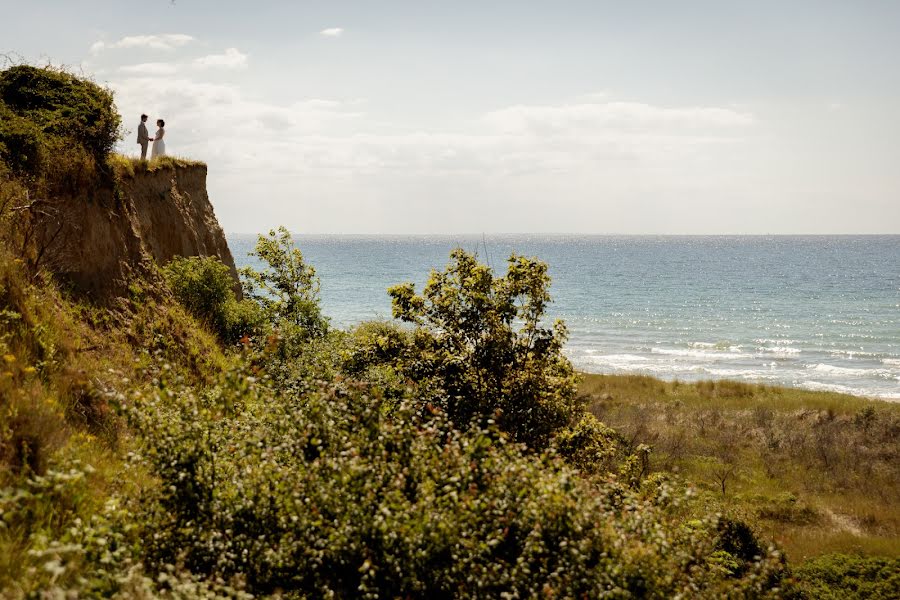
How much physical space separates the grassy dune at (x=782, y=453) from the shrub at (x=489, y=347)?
6.48 m

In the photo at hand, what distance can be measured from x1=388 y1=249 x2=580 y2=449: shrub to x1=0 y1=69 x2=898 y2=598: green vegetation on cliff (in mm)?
55

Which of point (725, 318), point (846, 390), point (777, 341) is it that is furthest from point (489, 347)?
point (725, 318)

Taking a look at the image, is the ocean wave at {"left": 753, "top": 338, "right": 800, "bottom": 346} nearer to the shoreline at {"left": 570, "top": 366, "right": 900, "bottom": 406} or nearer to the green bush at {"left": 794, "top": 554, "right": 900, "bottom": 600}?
the shoreline at {"left": 570, "top": 366, "right": 900, "bottom": 406}

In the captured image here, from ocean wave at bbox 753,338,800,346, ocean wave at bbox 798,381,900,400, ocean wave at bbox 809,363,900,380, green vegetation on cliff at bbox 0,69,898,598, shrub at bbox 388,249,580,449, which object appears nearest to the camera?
green vegetation on cliff at bbox 0,69,898,598

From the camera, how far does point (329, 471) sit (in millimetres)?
8461

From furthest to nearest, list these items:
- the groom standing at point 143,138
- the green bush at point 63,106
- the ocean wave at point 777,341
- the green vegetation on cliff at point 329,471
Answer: the ocean wave at point 777,341 < the groom standing at point 143,138 < the green bush at point 63,106 < the green vegetation on cliff at point 329,471

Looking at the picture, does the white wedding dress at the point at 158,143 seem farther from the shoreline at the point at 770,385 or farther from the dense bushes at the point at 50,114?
the shoreline at the point at 770,385

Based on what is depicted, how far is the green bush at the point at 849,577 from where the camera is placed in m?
14.9

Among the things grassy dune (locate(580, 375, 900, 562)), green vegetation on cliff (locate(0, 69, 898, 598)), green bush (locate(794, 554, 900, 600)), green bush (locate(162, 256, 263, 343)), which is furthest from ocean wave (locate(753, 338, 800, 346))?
green bush (locate(162, 256, 263, 343))

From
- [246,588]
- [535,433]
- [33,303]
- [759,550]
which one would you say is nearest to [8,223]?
[33,303]

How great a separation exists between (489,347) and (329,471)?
7811mm

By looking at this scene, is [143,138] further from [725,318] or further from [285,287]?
[725,318]

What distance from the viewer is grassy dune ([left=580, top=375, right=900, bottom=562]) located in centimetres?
2078

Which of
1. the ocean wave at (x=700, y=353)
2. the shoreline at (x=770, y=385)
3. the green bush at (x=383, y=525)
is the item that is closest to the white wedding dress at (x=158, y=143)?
the green bush at (x=383, y=525)
